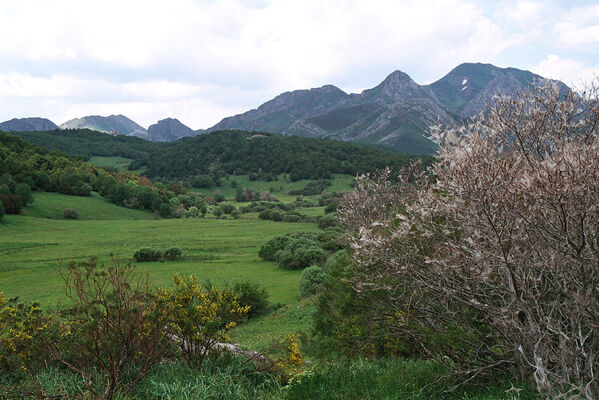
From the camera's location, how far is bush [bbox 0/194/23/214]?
6500cm

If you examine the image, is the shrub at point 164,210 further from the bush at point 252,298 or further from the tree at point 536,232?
the tree at point 536,232

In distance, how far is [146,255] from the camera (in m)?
46.6

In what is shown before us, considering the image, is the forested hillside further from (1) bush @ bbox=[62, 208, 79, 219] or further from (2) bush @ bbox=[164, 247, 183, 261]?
(2) bush @ bbox=[164, 247, 183, 261]

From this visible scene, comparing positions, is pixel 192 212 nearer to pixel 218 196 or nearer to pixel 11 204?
pixel 11 204

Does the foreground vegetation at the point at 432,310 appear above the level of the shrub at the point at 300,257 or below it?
above

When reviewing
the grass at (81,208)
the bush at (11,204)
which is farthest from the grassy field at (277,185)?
the bush at (11,204)

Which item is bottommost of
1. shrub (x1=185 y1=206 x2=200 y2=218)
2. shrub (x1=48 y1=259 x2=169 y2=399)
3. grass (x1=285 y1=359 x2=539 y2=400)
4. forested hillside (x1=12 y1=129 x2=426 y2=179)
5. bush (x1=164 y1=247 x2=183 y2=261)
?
bush (x1=164 y1=247 x2=183 y2=261)

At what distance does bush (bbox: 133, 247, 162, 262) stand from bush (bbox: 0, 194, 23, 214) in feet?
116

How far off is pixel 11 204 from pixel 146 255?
36.9 m

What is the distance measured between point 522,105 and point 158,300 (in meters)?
7.63

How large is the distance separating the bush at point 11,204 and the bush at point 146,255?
35212 millimetres

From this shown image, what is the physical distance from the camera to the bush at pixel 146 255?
46.1 metres

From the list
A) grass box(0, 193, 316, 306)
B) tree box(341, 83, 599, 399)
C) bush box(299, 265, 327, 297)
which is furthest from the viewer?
grass box(0, 193, 316, 306)

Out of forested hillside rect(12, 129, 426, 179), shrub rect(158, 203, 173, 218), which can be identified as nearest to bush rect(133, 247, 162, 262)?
shrub rect(158, 203, 173, 218)
